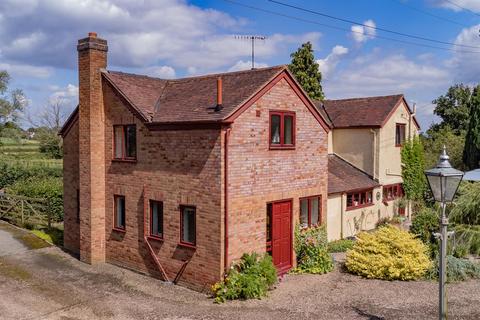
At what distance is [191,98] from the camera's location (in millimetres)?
14992

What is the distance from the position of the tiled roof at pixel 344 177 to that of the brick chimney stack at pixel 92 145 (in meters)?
10.0

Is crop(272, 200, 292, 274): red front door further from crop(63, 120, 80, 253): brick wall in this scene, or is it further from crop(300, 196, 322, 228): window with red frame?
crop(63, 120, 80, 253): brick wall

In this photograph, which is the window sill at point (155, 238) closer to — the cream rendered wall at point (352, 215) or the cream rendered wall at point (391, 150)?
the cream rendered wall at point (352, 215)

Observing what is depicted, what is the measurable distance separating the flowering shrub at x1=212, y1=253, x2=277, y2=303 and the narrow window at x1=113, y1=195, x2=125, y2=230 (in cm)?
510

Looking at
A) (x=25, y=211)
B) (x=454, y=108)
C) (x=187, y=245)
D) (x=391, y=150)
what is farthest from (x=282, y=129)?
(x=454, y=108)

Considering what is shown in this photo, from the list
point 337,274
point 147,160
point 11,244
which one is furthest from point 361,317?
point 11,244

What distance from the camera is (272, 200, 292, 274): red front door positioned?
14.6 m

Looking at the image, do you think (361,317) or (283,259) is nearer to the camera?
(361,317)

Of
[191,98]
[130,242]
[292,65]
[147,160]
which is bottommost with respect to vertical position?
[130,242]

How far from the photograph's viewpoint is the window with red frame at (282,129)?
1444 centimetres

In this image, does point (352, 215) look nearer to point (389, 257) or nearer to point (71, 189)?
point (389, 257)

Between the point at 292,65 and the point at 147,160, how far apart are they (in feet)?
94.9

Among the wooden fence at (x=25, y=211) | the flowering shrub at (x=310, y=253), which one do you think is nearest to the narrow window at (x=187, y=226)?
the flowering shrub at (x=310, y=253)

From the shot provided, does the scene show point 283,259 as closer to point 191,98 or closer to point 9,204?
point 191,98
